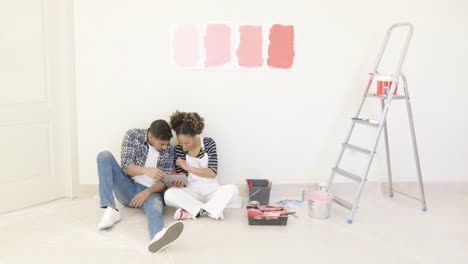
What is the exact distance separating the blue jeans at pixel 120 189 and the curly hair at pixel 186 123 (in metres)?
0.51

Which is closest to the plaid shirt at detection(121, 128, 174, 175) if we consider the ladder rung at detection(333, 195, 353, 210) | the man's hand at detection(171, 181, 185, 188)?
the man's hand at detection(171, 181, 185, 188)

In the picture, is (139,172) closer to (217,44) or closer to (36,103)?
(36,103)

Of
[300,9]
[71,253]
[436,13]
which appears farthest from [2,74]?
[436,13]

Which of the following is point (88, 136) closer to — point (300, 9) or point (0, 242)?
point (0, 242)

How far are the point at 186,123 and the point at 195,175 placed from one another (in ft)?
1.40

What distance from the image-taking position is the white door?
3.76m

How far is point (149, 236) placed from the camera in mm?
3436

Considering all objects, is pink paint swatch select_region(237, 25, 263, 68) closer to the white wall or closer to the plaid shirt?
the white wall

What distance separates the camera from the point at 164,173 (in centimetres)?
391

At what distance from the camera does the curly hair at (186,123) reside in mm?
3856

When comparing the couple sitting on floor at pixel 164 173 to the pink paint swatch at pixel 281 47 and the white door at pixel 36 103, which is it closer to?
the white door at pixel 36 103

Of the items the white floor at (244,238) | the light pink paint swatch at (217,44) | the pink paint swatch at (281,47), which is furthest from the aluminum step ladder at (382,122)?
the light pink paint swatch at (217,44)

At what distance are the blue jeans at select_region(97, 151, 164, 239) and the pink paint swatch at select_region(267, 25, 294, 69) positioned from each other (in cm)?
146

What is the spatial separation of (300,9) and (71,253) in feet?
8.49
